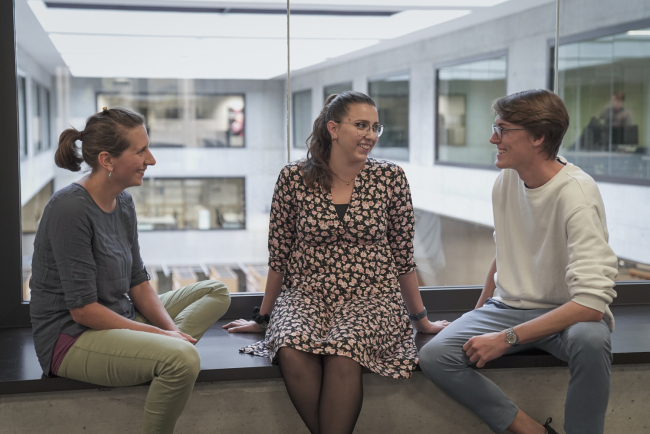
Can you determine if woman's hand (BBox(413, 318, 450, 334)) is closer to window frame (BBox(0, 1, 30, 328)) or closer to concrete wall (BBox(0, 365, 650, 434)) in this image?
concrete wall (BBox(0, 365, 650, 434))

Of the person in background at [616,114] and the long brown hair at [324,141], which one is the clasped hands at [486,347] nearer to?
the long brown hair at [324,141]

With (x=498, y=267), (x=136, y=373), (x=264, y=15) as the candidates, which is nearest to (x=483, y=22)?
(x=264, y=15)

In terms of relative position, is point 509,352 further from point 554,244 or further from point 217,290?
point 217,290

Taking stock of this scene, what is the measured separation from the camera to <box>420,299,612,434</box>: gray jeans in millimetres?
1973

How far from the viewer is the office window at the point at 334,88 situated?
2912 mm

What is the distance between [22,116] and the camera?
261 centimetres

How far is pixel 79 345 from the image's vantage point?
1.94 metres

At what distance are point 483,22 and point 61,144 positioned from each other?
2254 millimetres

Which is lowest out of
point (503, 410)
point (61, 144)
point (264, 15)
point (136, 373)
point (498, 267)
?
point (503, 410)

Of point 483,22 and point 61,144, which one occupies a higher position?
point 483,22

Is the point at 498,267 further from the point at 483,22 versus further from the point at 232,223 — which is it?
the point at 483,22

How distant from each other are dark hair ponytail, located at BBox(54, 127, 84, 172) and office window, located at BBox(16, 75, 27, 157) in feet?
2.42

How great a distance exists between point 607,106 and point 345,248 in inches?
104

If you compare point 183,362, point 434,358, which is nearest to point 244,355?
point 183,362
